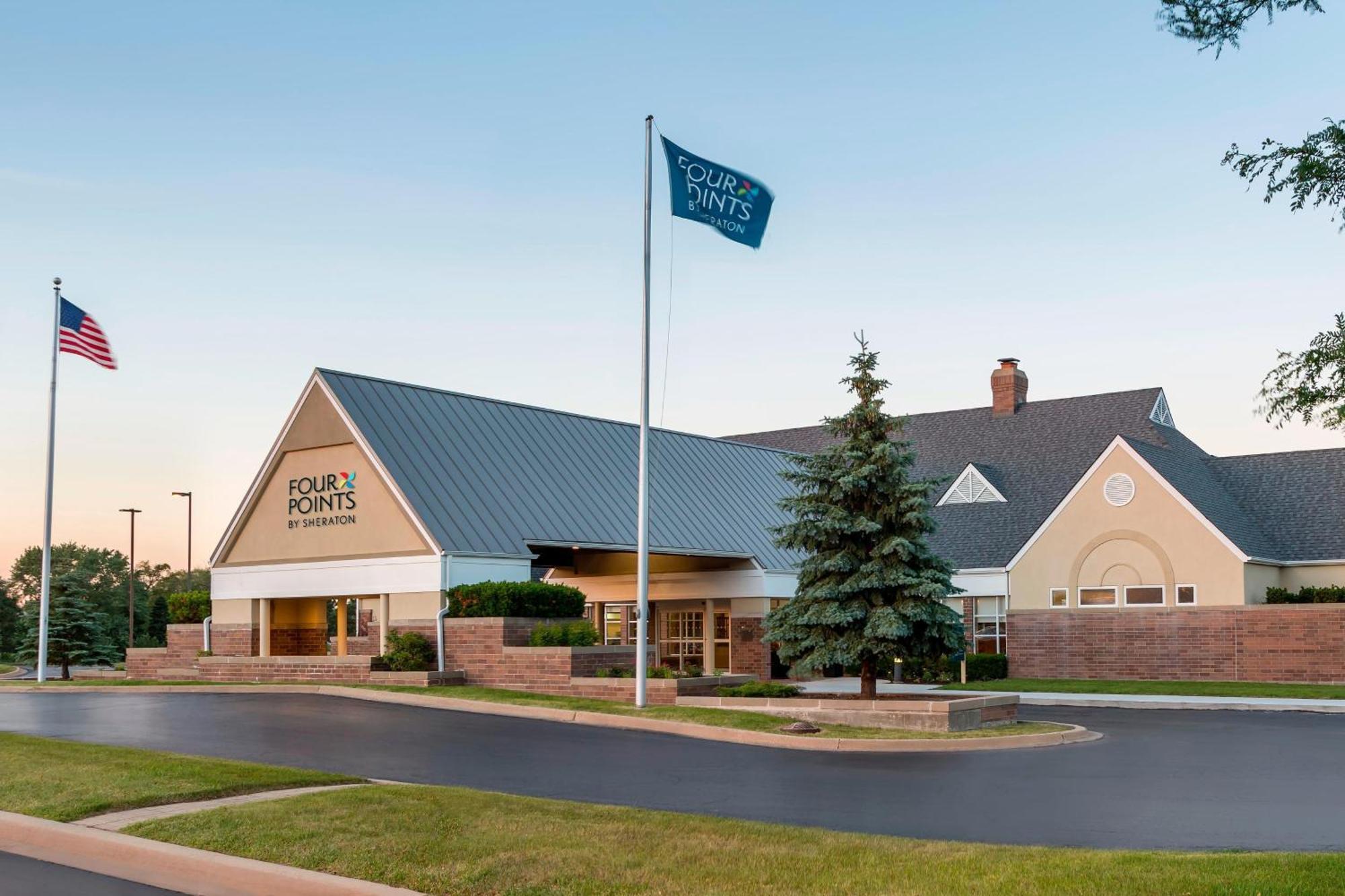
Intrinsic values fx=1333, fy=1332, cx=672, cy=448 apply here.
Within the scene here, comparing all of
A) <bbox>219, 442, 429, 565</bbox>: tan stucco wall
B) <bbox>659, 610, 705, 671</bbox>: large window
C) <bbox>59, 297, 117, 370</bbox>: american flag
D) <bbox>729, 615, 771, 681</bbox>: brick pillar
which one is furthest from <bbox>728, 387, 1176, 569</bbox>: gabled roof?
<bbox>59, 297, 117, 370</bbox>: american flag

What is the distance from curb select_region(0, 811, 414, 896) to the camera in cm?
930

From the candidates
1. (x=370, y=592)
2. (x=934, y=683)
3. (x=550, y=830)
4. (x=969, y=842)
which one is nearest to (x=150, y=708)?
(x=370, y=592)

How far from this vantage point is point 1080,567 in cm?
3822

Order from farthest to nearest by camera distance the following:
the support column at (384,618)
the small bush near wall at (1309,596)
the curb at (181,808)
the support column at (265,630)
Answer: the small bush near wall at (1309,596), the support column at (265,630), the support column at (384,618), the curb at (181,808)

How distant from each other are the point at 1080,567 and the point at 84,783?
101 feet

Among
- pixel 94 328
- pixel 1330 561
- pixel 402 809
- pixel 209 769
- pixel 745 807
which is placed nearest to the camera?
pixel 402 809

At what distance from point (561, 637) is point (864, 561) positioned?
20.8 feet

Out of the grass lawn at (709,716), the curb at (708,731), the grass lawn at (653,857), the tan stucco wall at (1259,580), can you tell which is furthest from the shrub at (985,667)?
the grass lawn at (653,857)

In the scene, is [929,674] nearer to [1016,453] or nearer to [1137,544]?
[1137,544]

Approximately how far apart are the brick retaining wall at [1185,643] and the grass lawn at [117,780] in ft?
88.9

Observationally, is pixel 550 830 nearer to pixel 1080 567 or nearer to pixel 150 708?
pixel 150 708

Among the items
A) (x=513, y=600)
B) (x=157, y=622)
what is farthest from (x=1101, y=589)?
(x=157, y=622)

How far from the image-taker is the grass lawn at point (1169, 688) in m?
29.7

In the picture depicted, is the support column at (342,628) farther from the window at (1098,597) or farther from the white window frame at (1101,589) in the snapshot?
the window at (1098,597)
